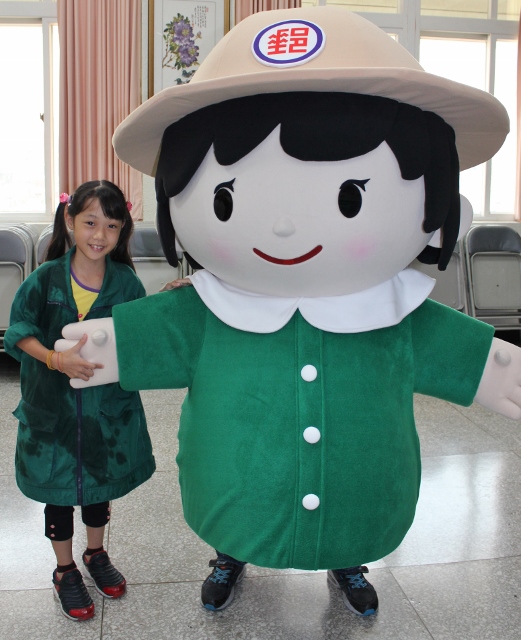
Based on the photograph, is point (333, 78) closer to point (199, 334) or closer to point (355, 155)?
point (355, 155)

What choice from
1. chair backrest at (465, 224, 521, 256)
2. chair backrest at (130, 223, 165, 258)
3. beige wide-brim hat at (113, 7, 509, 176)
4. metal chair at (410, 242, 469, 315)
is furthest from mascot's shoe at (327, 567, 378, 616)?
chair backrest at (465, 224, 521, 256)

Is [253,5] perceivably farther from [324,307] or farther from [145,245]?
[324,307]

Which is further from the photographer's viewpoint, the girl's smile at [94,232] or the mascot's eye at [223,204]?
the girl's smile at [94,232]

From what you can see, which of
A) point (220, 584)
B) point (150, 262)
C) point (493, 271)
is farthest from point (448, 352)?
point (493, 271)

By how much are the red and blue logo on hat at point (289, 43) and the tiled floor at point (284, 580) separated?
1.41 m

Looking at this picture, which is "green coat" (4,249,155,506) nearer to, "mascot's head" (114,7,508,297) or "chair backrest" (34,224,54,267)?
"mascot's head" (114,7,508,297)

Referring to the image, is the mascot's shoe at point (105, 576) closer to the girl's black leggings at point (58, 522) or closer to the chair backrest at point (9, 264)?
the girl's black leggings at point (58, 522)

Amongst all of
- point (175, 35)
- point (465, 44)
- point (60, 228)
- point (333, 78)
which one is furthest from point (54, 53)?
point (333, 78)

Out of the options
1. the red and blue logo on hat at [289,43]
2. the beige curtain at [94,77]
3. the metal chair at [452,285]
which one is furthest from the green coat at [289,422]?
the beige curtain at [94,77]

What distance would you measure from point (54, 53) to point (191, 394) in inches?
193

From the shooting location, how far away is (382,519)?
1.60 metres

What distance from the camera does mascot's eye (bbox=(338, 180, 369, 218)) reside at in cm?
143

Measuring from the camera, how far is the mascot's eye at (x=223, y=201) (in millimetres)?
1475

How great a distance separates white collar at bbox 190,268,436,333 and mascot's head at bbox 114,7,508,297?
28mm
